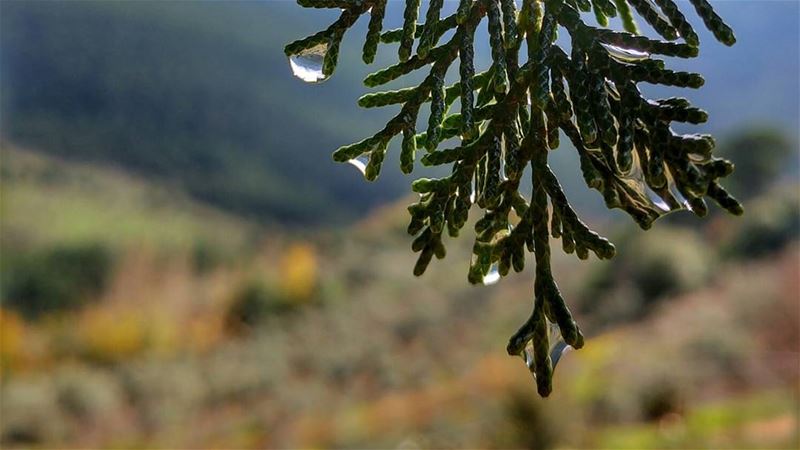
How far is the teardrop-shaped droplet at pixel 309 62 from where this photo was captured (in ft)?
2.38

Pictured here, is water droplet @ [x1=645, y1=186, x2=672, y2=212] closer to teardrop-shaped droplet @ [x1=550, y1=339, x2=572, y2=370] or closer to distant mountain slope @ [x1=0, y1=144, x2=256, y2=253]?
teardrop-shaped droplet @ [x1=550, y1=339, x2=572, y2=370]

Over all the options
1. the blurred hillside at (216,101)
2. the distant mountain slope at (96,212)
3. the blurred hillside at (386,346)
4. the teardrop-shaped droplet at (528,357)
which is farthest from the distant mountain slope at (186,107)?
the teardrop-shaped droplet at (528,357)

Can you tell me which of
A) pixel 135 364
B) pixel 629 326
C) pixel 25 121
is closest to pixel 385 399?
pixel 629 326

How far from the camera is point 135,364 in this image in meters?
18.9

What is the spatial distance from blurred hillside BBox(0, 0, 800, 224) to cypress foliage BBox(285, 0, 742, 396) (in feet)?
130

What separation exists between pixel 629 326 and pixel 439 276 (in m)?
9.47

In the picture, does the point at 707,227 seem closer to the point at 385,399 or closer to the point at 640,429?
the point at 385,399

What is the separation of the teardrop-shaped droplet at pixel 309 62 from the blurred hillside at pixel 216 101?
39745mm

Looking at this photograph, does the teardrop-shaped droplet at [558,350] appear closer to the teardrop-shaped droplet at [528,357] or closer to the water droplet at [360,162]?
the teardrop-shaped droplet at [528,357]

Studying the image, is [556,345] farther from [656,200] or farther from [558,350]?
[656,200]

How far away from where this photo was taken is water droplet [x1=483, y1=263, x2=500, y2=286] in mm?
761

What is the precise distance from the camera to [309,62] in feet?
2.47

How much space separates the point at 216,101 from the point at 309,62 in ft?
192

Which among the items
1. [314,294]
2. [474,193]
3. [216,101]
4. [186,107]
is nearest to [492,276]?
[474,193]
